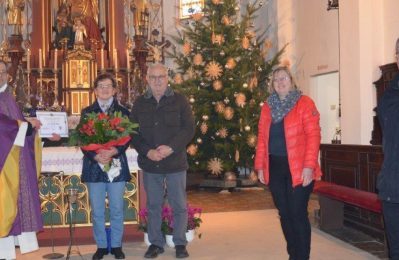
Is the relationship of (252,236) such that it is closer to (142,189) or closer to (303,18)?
(142,189)

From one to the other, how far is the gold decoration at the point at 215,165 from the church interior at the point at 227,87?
0.02 m

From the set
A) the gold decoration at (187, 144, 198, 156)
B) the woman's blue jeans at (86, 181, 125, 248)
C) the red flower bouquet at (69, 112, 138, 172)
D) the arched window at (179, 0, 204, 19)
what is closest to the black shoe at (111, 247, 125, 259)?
the woman's blue jeans at (86, 181, 125, 248)

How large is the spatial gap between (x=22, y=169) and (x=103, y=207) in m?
0.77

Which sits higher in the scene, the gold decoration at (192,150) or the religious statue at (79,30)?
the religious statue at (79,30)

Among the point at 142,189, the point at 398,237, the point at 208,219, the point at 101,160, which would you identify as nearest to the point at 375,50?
the point at 208,219

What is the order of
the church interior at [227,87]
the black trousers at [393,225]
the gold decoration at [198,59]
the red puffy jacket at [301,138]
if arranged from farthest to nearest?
the gold decoration at [198,59] < the church interior at [227,87] < the red puffy jacket at [301,138] < the black trousers at [393,225]

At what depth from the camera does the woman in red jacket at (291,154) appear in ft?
13.5

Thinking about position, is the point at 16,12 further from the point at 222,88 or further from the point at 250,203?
the point at 250,203

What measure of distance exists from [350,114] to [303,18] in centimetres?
367

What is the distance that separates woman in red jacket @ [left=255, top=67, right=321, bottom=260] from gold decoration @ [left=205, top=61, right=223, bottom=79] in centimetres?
583

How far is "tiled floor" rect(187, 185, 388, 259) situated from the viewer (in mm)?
5645

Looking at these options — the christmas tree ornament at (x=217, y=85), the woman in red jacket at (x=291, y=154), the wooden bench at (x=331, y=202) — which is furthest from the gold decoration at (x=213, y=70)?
the woman in red jacket at (x=291, y=154)

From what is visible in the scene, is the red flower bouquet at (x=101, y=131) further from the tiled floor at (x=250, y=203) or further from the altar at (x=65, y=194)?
the tiled floor at (x=250, y=203)

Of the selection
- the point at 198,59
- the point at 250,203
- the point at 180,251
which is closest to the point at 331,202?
the point at 180,251
